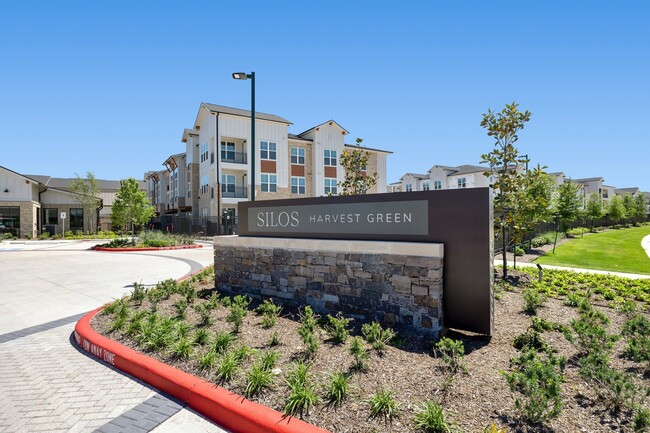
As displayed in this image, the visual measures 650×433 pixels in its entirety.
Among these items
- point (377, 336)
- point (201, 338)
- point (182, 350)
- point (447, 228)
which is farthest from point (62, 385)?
Answer: point (447, 228)

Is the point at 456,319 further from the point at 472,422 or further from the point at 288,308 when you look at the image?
the point at 288,308

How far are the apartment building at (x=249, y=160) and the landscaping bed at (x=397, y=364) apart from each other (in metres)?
27.8

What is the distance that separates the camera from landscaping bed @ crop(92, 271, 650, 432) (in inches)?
129

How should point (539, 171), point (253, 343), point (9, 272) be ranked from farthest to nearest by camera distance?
point (9, 272), point (539, 171), point (253, 343)

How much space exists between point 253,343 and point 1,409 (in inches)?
107

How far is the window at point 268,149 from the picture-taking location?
35094mm

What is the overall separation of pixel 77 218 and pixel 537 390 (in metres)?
48.6

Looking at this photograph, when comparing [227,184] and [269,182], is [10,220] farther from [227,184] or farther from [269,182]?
[269,182]

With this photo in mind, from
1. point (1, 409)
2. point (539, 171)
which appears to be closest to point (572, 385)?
point (1, 409)

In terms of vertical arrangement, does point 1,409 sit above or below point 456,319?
below

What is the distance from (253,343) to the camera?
16.8 feet

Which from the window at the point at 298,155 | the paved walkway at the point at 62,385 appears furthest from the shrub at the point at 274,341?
the window at the point at 298,155

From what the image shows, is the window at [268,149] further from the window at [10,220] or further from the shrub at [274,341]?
the shrub at [274,341]

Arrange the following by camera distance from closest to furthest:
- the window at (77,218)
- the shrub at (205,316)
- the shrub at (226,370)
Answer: the shrub at (226,370) → the shrub at (205,316) → the window at (77,218)
